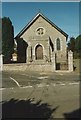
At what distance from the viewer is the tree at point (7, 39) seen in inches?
1364

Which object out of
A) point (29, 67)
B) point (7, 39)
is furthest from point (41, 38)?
point (29, 67)

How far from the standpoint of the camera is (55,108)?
34.2ft

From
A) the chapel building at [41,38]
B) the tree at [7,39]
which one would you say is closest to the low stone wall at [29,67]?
the tree at [7,39]

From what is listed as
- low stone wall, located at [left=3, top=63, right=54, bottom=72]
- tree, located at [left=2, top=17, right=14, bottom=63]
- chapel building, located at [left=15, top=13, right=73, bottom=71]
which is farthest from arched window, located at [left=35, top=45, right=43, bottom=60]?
low stone wall, located at [left=3, top=63, right=54, bottom=72]

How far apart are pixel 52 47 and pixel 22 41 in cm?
472

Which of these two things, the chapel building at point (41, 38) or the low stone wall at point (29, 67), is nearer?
the low stone wall at point (29, 67)

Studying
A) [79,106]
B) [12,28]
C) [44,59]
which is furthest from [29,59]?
[79,106]

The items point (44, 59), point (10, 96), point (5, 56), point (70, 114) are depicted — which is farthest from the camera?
point (44, 59)

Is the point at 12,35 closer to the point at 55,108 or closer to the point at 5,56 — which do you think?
the point at 5,56

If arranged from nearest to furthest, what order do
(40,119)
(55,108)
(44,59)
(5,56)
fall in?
(40,119), (55,108), (5,56), (44,59)

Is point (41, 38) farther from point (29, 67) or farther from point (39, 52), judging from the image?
point (29, 67)

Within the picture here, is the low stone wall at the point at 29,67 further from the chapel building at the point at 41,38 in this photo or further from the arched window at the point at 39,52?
the arched window at the point at 39,52

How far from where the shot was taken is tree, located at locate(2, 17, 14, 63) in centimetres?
3464

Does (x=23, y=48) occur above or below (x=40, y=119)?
above
